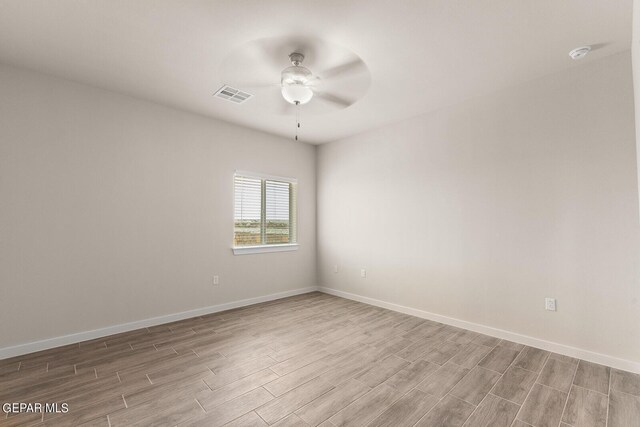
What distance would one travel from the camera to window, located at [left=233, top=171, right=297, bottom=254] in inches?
169

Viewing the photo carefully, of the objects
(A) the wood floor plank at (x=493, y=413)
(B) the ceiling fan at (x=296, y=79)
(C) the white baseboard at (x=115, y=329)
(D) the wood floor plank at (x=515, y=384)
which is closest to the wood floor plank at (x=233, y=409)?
(A) the wood floor plank at (x=493, y=413)

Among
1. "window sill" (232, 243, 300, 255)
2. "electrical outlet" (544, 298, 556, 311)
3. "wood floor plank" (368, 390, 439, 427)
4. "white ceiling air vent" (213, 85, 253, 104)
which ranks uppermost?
"white ceiling air vent" (213, 85, 253, 104)

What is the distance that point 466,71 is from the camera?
2742mm

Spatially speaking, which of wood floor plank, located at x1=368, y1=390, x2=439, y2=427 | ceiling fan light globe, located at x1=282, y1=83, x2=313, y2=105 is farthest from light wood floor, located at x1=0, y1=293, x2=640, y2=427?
ceiling fan light globe, located at x1=282, y1=83, x2=313, y2=105

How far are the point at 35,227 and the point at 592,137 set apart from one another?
5292mm

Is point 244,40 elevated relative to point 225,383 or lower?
elevated

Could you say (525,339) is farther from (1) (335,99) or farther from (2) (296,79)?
(2) (296,79)

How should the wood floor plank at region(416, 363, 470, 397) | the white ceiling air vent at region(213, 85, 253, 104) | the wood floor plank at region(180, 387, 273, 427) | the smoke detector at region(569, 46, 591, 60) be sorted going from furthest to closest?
the white ceiling air vent at region(213, 85, 253, 104), the smoke detector at region(569, 46, 591, 60), the wood floor plank at region(416, 363, 470, 397), the wood floor plank at region(180, 387, 273, 427)

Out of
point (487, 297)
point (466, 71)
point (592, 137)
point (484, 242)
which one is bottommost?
point (487, 297)

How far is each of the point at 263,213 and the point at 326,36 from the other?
292 cm

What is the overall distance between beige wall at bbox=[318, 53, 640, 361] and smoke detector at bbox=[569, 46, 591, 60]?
26cm

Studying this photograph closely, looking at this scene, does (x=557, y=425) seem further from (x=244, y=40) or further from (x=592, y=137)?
(x=244, y=40)

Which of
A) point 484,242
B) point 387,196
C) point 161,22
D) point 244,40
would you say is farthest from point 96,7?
point 484,242

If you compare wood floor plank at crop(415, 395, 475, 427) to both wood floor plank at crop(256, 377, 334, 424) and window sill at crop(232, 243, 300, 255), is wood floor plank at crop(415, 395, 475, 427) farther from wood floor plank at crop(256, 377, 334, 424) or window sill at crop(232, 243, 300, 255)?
window sill at crop(232, 243, 300, 255)
